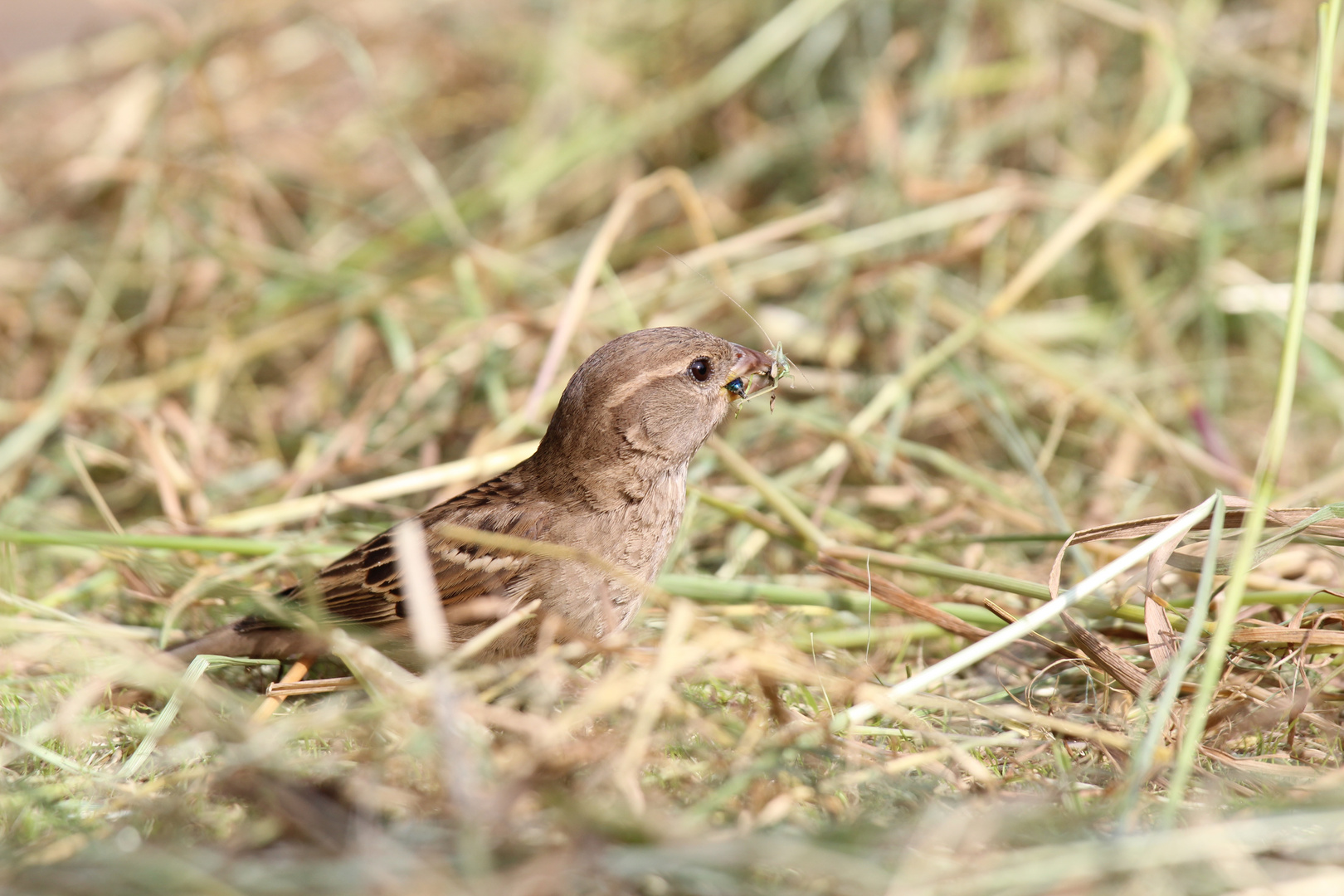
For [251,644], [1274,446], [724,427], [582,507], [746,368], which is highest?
[746,368]

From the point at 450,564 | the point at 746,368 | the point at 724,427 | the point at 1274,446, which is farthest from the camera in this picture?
the point at 724,427

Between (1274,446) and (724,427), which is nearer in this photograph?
(1274,446)

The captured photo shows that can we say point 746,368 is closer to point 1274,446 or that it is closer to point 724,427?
point 724,427

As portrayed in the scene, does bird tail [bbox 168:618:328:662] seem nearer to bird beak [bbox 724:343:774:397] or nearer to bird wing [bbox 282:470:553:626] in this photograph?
bird wing [bbox 282:470:553:626]

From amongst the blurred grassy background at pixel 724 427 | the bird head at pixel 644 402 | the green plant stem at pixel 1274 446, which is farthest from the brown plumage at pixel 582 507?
the green plant stem at pixel 1274 446

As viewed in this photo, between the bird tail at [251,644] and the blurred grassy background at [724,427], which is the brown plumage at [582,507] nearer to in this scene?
the bird tail at [251,644]

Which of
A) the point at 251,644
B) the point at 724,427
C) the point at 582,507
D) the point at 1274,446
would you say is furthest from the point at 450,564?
the point at 1274,446
